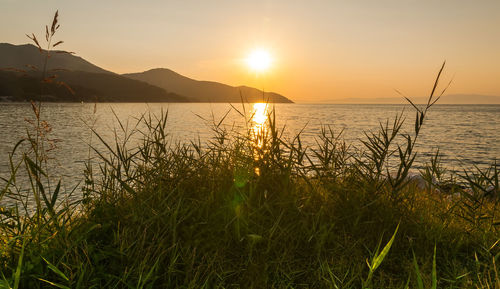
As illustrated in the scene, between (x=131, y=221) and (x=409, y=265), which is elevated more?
(x=131, y=221)

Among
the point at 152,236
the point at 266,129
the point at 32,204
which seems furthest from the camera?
the point at 32,204

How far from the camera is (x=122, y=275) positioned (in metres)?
2.54

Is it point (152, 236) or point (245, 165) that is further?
point (245, 165)

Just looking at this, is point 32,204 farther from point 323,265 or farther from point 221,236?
point 323,265

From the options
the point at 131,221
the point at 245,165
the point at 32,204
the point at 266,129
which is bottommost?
the point at 32,204

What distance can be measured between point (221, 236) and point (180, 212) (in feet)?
1.51

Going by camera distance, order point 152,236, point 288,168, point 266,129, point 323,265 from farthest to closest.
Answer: point 266,129 < point 288,168 < point 152,236 < point 323,265

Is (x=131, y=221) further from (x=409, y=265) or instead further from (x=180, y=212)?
(x=409, y=265)

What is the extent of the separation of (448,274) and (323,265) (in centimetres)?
131

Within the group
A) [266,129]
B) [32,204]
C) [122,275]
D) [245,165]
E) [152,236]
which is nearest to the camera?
[122,275]

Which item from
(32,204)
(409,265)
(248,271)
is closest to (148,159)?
(248,271)

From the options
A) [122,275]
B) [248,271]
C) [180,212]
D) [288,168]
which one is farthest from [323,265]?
[122,275]

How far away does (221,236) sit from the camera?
10.1 ft

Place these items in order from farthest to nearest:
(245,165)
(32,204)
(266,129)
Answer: (32,204) < (266,129) < (245,165)
